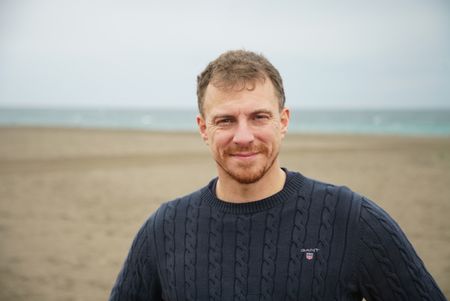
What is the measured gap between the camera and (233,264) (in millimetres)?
1976

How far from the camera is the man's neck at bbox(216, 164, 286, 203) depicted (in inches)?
80.6

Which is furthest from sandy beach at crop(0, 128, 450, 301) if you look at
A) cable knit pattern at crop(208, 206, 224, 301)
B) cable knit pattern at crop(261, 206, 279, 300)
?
cable knit pattern at crop(261, 206, 279, 300)

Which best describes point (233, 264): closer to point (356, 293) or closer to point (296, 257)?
point (296, 257)

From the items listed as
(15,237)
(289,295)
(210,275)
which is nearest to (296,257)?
(289,295)

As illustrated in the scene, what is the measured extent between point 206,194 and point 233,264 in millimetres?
415

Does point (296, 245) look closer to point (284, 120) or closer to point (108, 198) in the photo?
point (284, 120)

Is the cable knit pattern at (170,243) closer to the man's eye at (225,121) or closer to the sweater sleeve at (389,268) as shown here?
the man's eye at (225,121)

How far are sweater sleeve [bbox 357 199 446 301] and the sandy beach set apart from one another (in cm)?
435

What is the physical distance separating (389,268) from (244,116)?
3.18 ft

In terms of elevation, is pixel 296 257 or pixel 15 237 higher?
pixel 296 257

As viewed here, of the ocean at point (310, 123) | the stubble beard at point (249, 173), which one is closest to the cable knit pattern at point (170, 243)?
the stubble beard at point (249, 173)

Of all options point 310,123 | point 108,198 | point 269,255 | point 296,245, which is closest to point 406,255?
point 296,245

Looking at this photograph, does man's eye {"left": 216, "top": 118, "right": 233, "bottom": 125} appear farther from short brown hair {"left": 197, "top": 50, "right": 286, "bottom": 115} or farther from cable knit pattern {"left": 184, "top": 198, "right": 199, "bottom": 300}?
cable knit pattern {"left": 184, "top": 198, "right": 199, "bottom": 300}

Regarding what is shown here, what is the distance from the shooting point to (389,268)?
5.97ft
